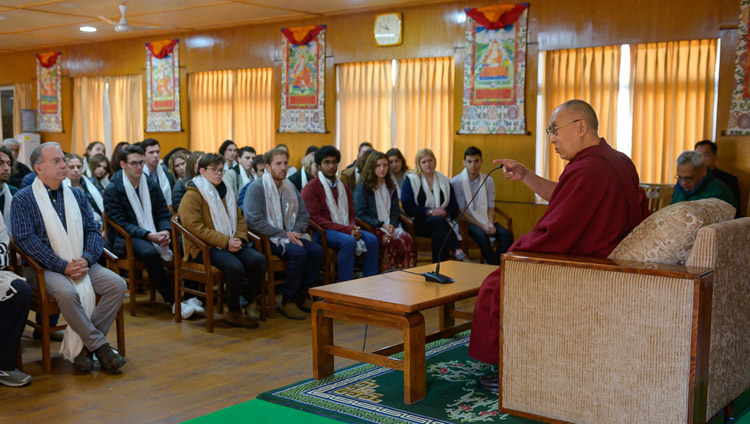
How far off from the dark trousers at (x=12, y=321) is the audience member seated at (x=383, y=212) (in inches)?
117

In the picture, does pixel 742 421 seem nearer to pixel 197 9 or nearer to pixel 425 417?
pixel 425 417

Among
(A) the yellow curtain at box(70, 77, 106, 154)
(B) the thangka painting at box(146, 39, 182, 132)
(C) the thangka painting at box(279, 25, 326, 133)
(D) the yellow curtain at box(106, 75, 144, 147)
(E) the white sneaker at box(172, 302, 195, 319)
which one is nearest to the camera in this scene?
(E) the white sneaker at box(172, 302, 195, 319)

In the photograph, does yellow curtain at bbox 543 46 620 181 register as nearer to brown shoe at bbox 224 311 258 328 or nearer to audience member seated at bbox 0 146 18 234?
brown shoe at bbox 224 311 258 328

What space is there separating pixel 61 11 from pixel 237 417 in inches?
284

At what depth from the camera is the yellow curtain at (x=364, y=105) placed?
→ 28.6 feet

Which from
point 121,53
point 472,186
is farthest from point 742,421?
point 121,53

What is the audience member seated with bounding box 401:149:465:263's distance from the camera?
6.41 metres

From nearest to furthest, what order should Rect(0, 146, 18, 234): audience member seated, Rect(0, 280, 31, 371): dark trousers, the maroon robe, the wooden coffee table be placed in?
the maroon robe, the wooden coffee table, Rect(0, 280, 31, 371): dark trousers, Rect(0, 146, 18, 234): audience member seated

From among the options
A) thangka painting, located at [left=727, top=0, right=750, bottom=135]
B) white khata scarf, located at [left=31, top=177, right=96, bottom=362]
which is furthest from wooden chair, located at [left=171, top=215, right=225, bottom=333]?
thangka painting, located at [left=727, top=0, right=750, bottom=135]

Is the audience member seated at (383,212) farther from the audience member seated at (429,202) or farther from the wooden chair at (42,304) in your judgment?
the wooden chair at (42,304)

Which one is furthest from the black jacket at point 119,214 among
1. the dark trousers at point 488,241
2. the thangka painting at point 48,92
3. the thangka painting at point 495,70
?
the thangka painting at point 48,92

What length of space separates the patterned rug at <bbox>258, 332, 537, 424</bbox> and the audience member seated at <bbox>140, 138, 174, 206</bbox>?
11.1 feet

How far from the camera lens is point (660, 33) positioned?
6723 millimetres

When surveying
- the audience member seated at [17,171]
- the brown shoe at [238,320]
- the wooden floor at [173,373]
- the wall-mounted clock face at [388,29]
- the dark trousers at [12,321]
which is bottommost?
the wooden floor at [173,373]
